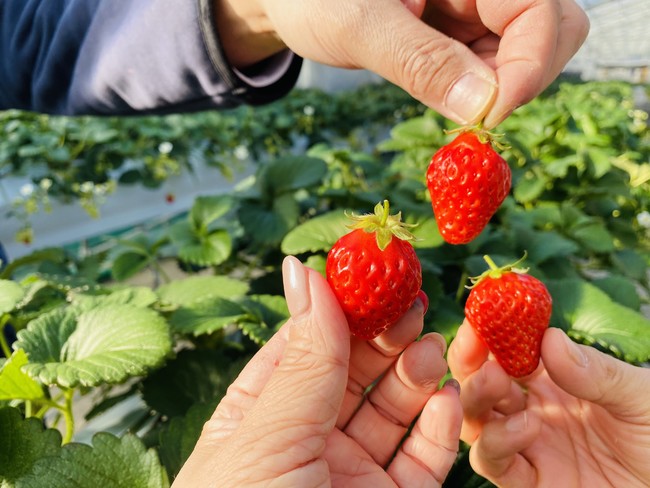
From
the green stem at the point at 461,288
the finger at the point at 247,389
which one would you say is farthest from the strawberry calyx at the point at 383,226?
the green stem at the point at 461,288

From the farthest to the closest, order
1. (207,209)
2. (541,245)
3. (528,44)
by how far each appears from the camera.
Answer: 1. (207,209)
2. (541,245)
3. (528,44)

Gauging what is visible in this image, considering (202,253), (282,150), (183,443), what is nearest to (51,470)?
(183,443)

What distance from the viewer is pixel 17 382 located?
1.86 feet

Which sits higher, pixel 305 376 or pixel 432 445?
pixel 305 376

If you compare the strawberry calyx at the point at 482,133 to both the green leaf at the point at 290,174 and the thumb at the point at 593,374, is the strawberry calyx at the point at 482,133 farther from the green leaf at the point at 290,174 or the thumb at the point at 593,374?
the green leaf at the point at 290,174

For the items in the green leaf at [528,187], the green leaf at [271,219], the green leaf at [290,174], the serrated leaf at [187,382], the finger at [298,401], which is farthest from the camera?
the green leaf at [528,187]

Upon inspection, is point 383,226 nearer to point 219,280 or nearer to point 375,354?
point 375,354

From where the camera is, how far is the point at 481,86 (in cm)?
64

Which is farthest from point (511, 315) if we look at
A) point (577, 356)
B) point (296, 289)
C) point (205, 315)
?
point (205, 315)

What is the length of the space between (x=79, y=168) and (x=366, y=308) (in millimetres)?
2231

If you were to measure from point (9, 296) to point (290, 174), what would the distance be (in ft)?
2.30

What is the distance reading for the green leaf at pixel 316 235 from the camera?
2.66 feet

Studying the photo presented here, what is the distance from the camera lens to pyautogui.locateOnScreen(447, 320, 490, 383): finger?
0.67 m

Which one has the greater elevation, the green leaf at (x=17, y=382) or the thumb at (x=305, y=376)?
the thumb at (x=305, y=376)
